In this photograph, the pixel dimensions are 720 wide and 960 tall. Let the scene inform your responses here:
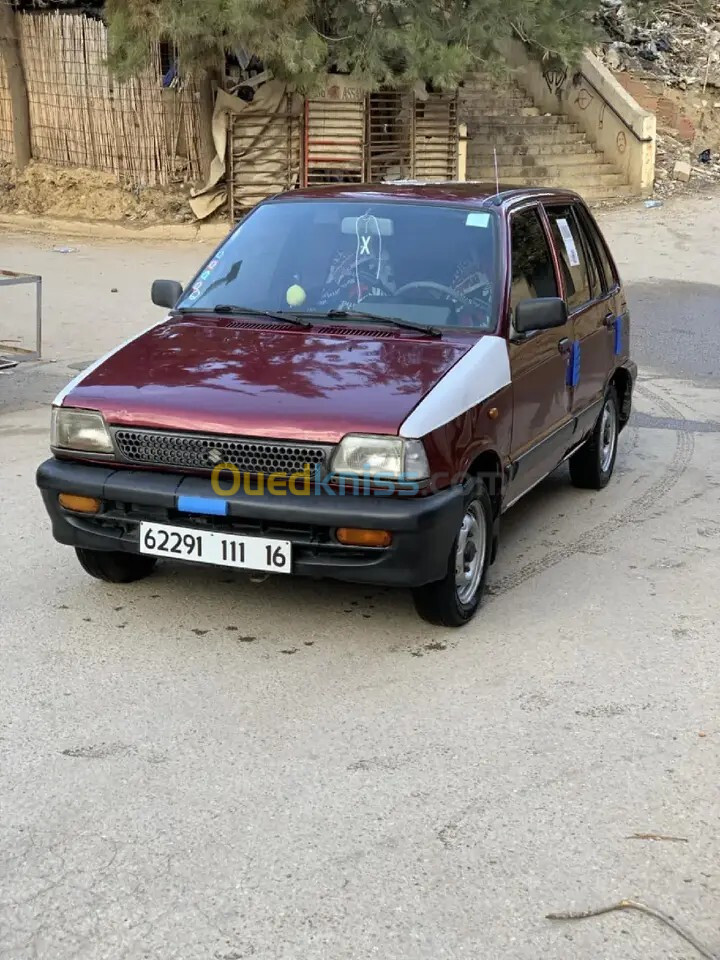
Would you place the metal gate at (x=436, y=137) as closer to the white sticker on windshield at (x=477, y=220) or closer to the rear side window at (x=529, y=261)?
the rear side window at (x=529, y=261)

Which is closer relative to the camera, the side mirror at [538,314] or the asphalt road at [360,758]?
the asphalt road at [360,758]

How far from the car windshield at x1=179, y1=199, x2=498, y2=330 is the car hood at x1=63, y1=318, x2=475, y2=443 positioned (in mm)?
266

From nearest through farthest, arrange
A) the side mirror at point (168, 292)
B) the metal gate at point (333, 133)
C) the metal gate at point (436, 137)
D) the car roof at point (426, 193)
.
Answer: the car roof at point (426, 193) → the side mirror at point (168, 292) → the metal gate at point (333, 133) → the metal gate at point (436, 137)

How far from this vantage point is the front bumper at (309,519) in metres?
4.63

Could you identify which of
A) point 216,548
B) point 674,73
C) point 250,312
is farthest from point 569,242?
point 674,73

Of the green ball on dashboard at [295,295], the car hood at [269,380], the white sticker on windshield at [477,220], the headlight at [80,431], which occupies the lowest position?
the headlight at [80,431]

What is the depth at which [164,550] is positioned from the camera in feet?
16.0

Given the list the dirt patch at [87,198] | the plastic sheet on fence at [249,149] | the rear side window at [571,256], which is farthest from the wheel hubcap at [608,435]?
the dirt patch at [87,198]

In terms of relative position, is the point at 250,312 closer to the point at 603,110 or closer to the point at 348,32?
the point at 348,32

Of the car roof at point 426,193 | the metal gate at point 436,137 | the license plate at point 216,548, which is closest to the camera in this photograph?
the license plate at point 216,548

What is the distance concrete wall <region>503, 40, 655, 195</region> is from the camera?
2170 cm

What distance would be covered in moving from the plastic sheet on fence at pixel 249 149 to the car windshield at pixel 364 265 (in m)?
12.6

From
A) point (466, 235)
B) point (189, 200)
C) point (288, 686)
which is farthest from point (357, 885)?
point (189, 200)

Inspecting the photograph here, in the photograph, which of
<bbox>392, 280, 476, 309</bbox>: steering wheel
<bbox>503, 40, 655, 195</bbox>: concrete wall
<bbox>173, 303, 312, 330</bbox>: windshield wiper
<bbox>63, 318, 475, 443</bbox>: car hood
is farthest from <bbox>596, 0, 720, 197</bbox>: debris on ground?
<bbox>63, 318, 475, 443</bbox>: car hood
